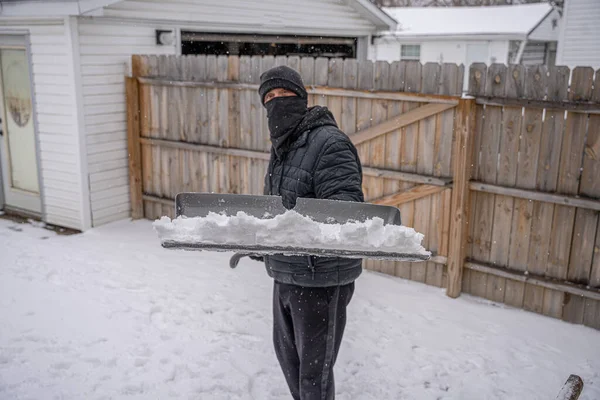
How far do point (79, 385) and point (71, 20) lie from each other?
4641mm

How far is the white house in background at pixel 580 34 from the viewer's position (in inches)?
617

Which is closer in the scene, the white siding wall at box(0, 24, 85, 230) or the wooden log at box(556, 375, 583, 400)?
the wooden log at box(556, 375, 583, 400)

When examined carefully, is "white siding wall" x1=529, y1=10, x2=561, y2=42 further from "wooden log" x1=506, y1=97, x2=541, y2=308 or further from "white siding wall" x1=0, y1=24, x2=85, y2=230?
"white siding wall" x1=0, y1=24, x2=85, y2=230

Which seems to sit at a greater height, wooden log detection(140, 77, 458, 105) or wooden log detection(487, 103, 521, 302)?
wooden log detection(140, 77, 458, 105)

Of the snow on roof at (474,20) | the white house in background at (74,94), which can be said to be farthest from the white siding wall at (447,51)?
the white house in background at (74,94)

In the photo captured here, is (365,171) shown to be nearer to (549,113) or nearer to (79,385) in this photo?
(549,113)

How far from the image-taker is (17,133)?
7832 mm

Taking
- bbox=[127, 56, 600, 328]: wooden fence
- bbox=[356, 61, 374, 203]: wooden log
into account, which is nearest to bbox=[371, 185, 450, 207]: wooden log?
bbox=[127, 56, 600, 328]: wooden fence

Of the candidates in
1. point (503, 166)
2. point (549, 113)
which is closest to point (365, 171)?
point (503, 166)

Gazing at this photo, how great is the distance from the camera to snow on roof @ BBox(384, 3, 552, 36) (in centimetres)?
2278

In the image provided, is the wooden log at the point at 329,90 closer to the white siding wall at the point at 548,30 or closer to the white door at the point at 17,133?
the white door at the point at 17,133

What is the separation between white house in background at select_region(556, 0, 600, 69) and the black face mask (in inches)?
593

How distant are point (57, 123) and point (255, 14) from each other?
3828 mm

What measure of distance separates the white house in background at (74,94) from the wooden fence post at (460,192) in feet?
14.4
